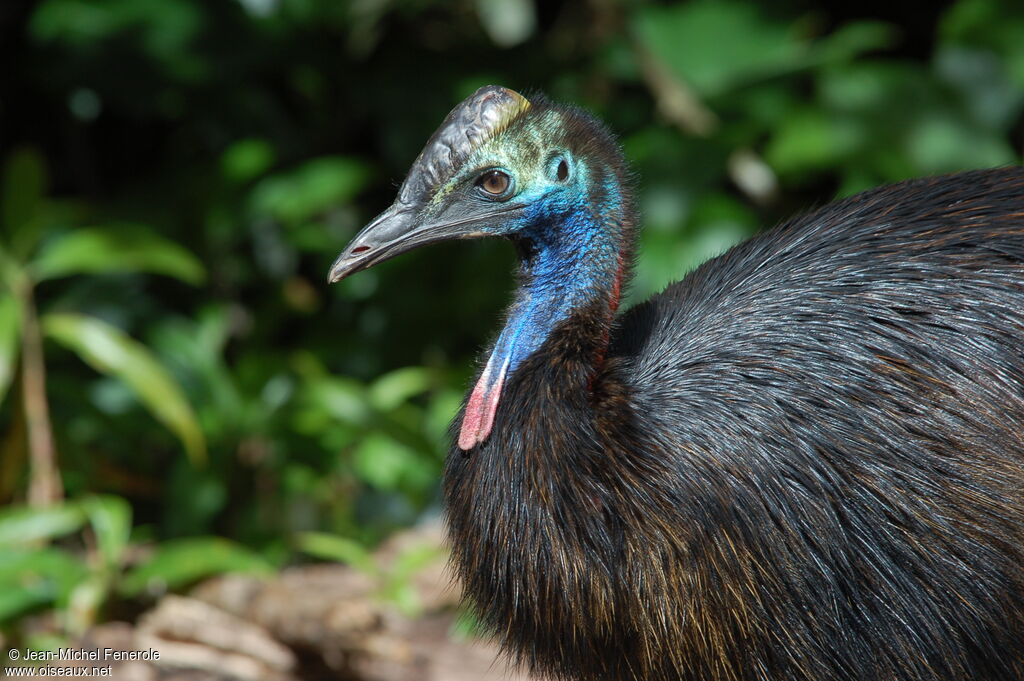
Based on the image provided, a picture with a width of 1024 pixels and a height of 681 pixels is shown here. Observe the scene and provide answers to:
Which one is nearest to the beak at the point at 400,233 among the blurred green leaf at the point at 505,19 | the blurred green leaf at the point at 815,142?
the blurred green leaf at the point at 815,142

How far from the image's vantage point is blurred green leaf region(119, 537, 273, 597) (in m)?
3.95

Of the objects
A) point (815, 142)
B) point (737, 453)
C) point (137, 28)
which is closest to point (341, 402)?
point (137, 28)

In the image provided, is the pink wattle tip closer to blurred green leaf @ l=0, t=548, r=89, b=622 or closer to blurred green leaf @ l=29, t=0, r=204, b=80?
blurred green leaf @ l=0, t=548, r=89, b=622

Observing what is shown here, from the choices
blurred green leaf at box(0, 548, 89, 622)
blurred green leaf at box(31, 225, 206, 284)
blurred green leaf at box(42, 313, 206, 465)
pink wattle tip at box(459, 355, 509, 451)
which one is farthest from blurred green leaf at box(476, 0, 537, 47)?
pink wattle tip at box(459, 355, 509, 451)

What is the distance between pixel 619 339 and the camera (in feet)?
8.64

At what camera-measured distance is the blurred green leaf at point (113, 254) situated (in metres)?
4.29

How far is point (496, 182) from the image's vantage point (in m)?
2.38

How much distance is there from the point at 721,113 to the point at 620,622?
11.6ft

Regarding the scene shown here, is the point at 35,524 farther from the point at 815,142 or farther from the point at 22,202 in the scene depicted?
the point at 815,142

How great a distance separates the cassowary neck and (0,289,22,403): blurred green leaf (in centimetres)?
218

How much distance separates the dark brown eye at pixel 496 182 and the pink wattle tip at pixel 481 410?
32cm

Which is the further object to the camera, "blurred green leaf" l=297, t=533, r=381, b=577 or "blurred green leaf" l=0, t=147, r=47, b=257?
"blurred green leaf" l=0, t=147, r=47, b=257

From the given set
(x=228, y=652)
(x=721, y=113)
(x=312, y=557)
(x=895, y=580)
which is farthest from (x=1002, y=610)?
(x=721, y=113)

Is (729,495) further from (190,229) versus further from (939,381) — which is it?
(190,229)
